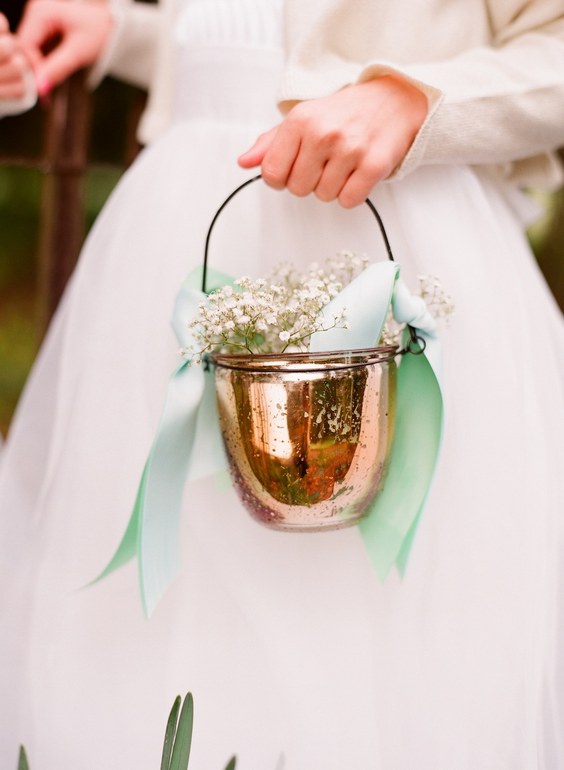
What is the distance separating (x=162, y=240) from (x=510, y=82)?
0.46m

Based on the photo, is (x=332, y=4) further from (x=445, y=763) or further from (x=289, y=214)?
(x=445, y=763)

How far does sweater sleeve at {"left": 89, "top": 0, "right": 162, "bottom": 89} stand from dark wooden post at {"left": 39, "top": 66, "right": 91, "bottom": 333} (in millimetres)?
89

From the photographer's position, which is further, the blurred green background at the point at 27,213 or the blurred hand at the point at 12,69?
the blurred green background at the point at 27,213

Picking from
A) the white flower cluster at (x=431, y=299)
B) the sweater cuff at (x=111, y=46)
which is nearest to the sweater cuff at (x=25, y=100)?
the sweater cuff at (x=111, y=46)

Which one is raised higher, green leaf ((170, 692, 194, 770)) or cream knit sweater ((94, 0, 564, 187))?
cream knit sweater ((94, 0, 564, 187))

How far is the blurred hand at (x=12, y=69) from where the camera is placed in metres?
1.11

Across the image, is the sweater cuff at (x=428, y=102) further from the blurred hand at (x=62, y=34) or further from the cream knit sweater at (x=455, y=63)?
the blurred hand at (x=62, y=34)

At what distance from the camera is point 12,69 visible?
1.15 metres

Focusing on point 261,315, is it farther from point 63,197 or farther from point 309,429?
point 63,197

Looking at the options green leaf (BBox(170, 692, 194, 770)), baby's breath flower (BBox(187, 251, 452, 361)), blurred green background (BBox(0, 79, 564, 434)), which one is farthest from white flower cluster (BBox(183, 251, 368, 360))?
blurred green background (BBox(0, 79, 564, 434))

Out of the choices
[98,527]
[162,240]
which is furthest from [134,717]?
[162,240]

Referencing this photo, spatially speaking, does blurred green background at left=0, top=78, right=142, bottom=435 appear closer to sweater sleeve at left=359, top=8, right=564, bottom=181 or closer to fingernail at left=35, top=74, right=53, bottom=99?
fingernail at left=35, top=74, right=53, bottom=99

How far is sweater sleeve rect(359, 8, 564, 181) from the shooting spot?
776mm

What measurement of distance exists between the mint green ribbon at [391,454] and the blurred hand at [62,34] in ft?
2.33
